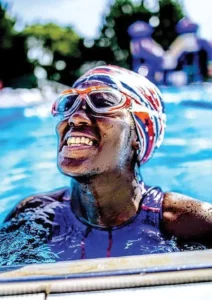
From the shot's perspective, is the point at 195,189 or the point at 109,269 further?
the point at 195,189

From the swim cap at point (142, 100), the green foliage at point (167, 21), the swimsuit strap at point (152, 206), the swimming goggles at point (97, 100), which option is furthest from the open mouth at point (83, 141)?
the green foliage at point (167, 21)

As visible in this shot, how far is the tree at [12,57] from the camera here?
2.60 m

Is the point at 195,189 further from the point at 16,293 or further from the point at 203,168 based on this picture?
the point at 16,293

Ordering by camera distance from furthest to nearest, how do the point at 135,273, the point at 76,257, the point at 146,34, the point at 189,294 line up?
the point at 146,34
the point at 76,257
the point at 135,273
the point at 189,294

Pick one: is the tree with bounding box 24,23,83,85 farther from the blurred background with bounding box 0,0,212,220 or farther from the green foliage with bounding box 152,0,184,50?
the green foliage with bounding box 152,0,184,50

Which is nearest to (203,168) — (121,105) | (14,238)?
(121,105)

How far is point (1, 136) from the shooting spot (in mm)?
2619

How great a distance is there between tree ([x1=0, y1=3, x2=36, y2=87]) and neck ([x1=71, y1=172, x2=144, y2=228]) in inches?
22.1

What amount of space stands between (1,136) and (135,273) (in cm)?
103

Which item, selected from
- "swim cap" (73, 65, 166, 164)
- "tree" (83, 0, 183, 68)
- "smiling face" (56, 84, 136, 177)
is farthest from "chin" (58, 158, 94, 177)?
"tree" (83, 0, 183, 68)

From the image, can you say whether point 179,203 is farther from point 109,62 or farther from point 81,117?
point 109,62

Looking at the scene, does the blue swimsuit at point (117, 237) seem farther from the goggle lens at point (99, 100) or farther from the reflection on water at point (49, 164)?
the goggle lens at point (99, 100)

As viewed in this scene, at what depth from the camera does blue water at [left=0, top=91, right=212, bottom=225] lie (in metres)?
2.45

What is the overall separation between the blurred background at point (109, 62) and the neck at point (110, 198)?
0.27 ft
